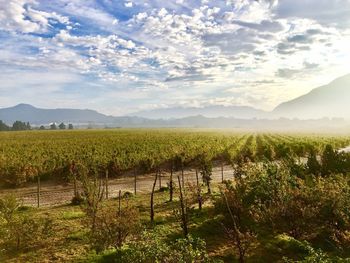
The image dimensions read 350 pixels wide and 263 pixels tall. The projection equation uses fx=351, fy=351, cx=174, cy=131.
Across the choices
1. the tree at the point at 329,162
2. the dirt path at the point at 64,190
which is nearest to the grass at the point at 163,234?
the dirt path at the point at 64,190

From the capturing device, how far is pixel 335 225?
12.2m

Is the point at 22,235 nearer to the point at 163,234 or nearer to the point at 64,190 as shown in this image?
the point at 163,234

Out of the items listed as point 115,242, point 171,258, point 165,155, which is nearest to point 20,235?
point 115,242

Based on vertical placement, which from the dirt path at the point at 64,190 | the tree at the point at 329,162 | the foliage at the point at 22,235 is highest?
the tree at the point at 329,162

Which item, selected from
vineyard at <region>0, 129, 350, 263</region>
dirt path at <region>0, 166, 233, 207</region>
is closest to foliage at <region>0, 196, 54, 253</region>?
vineyard at <region>0, 129, 350, 263</region>

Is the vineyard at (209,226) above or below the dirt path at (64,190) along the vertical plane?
above

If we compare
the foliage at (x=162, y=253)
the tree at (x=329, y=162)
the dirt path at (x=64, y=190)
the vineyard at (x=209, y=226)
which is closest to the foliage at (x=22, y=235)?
the vineyard at (x=209, y=226)

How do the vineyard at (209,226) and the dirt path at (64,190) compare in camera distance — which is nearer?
the vineyard at (209,226)

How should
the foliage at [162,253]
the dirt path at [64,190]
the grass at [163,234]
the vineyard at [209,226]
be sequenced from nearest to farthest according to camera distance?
the foliage at [162,253] → the vineyard at [209,226] → the grass at [163,234] → the dirt path at [64,190]

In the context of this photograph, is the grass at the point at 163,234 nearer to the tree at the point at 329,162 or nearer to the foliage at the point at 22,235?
the foliage at the point at 22,235

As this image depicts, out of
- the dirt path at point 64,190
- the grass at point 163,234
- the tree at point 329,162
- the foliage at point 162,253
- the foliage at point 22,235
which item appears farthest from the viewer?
the dirt path at point 64,190

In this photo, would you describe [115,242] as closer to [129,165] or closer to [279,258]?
[279,258]

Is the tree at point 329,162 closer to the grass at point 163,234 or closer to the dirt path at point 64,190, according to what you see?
the grass at point 163,234

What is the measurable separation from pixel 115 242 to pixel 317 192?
7360mm
